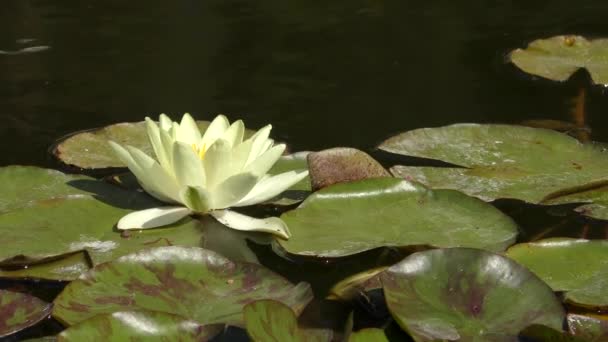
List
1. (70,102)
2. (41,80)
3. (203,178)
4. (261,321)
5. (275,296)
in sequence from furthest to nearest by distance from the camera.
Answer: (41,80) < (70,102) < (203,178) < (275,296) < (261,321)

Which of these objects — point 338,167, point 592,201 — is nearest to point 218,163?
point 338,167

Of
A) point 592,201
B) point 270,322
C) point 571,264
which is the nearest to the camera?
point 270,322

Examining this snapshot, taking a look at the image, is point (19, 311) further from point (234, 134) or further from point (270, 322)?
point (234, 134)

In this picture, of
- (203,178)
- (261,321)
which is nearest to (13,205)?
(203,178)

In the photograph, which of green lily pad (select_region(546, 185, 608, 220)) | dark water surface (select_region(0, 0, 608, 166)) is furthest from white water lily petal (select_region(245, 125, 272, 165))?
green lily pad (select_region(546, 185, 608, 220))

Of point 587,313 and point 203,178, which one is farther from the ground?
point 203,178

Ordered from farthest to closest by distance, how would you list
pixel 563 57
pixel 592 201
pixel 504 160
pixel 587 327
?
pixel 563 57, pixel 504 160, pixel 592 201, pixel 587 327

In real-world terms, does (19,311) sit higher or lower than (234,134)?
lower

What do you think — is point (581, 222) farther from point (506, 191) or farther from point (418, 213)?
A: point (418, 213)
